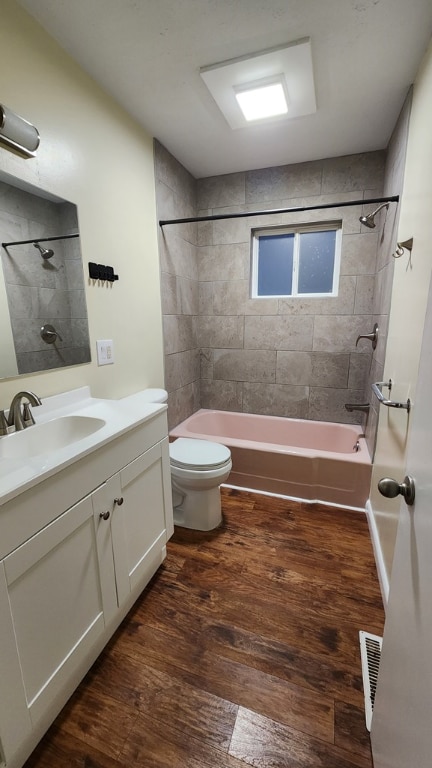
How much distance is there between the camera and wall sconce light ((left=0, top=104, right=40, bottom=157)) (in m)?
1.06

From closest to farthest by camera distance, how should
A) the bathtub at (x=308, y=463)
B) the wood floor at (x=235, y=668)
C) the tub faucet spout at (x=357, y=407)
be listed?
the wood floor at (x=235, y=668) < the bathtub at (x=308, y=463) < the tub faucet spout at (x=357, y=407)

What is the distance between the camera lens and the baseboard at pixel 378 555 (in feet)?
4.69

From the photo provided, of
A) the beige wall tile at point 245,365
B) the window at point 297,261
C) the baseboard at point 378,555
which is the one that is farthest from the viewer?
the beige wall tile at point 245,365

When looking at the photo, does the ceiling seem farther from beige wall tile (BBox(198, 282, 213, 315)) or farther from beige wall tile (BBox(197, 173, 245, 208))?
beige wall tile (BBox(198, 282, 213, 315))

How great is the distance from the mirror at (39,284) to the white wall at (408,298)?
1503 mm

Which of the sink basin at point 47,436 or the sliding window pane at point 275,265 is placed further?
the sliding window pane at point 275,265

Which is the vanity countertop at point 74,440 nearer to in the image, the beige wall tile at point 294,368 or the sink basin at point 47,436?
the sink basin at point 47,436

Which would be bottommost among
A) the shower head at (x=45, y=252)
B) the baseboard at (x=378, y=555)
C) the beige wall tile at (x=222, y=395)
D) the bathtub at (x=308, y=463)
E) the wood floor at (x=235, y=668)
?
the wood floor at (x=235, y=668)

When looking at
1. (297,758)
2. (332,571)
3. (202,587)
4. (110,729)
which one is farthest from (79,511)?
(332,571)

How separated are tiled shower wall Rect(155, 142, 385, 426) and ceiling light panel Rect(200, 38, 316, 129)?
0.71m

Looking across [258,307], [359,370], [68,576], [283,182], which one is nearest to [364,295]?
[359,370]

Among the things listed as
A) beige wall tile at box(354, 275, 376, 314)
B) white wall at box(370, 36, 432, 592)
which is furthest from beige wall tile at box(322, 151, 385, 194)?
white wall at box(370, 36, 432, 592)

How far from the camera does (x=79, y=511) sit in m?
1.00

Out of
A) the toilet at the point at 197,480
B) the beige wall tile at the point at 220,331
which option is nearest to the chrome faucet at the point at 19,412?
the toilet at the point at 197,480
